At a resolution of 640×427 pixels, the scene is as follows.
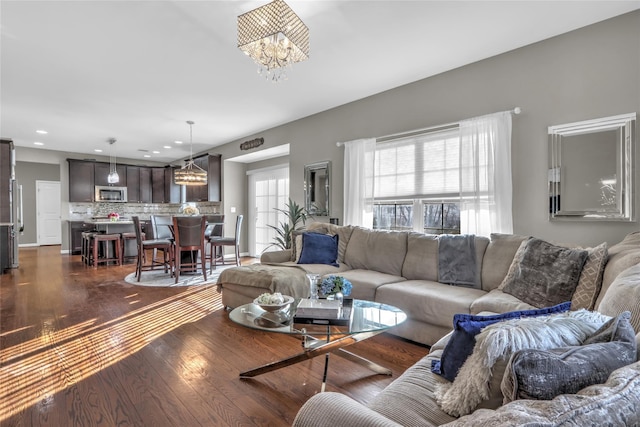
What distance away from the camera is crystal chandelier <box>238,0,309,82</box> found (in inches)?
94.8

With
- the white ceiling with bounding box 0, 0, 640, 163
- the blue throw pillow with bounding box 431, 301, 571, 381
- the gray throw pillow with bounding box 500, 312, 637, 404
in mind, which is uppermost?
the white ceiling with bounding box 0, 0, 640, 163

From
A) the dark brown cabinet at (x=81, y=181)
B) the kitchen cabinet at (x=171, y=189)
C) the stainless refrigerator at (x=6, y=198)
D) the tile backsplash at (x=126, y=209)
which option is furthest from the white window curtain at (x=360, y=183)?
the dark brown cabinet at (x=81, y=181)

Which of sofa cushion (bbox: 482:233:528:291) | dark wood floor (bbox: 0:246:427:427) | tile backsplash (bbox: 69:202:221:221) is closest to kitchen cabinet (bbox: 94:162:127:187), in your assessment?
tile backsplash (bbox: 69:202:221:221)

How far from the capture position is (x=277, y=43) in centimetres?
257

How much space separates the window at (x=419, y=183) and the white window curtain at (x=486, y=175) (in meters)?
0.17

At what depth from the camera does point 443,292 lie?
276 centimetres

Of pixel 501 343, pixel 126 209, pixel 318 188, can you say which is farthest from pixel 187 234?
pixel 126 209

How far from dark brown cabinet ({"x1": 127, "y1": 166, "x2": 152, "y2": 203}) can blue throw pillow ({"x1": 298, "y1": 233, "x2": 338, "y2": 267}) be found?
7477mm

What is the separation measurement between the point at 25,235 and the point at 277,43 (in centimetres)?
1171

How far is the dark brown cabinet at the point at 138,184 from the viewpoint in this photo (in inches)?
375

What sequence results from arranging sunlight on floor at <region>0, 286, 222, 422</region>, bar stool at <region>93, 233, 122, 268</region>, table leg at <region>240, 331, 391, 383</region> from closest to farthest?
table leg at <region>240, 331, 391, 383</region>
sunlight on floor at <region>0, 286, 222, 422</region>
bar stool at <region>93, 233, 122, 268</region>

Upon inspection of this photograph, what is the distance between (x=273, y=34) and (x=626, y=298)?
2.52 metres

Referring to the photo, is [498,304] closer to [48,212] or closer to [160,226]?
[160,226]

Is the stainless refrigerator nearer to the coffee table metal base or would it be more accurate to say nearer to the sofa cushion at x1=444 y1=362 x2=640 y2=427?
the coffee table metal base
